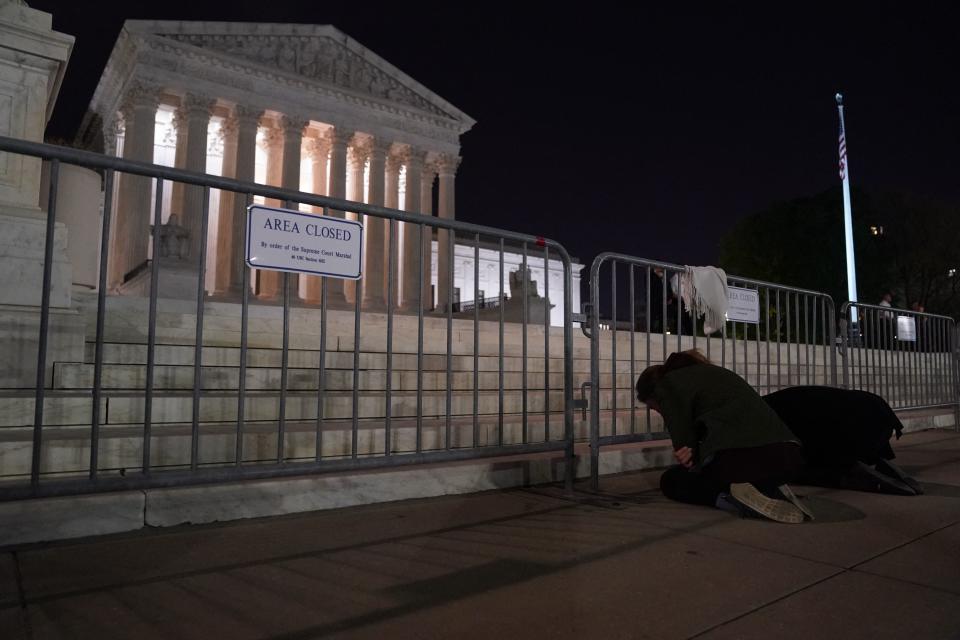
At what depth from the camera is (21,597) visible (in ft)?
6.76

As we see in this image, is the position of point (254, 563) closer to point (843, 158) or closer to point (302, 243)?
point (302, 243)

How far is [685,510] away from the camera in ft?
11.6

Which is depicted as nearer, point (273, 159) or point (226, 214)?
point (226, 214)

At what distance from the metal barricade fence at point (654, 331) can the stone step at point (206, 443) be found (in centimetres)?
93

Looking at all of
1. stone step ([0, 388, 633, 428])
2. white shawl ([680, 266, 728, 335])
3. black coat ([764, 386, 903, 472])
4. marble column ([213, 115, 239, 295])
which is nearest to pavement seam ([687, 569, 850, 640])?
black coat ([764, 386, 903, 472])

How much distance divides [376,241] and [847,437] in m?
26.9

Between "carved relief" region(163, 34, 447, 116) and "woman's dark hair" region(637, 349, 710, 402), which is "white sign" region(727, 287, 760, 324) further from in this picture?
"carved relief" region(163, 34, 447, 116)

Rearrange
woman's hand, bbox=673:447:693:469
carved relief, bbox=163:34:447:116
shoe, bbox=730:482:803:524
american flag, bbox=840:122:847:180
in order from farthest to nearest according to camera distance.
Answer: american flag, bbox=840:122:847:180
carved relief, bbox=163:34:447:116
woman's hand, bbox=673:447:693:469
shoe, bbox=730:482:803:524

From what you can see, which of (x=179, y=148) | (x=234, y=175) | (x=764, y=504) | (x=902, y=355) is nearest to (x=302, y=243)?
(x=764, y=504)

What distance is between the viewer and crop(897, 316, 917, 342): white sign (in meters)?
7.73

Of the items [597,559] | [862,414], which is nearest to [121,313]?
[597,559]

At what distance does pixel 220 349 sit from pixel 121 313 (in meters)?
0.87

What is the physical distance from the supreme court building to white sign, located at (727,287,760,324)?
17504 millimetres

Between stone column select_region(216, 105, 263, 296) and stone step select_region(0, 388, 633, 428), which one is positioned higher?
stone column select_region(216, 105, 263, 296)
